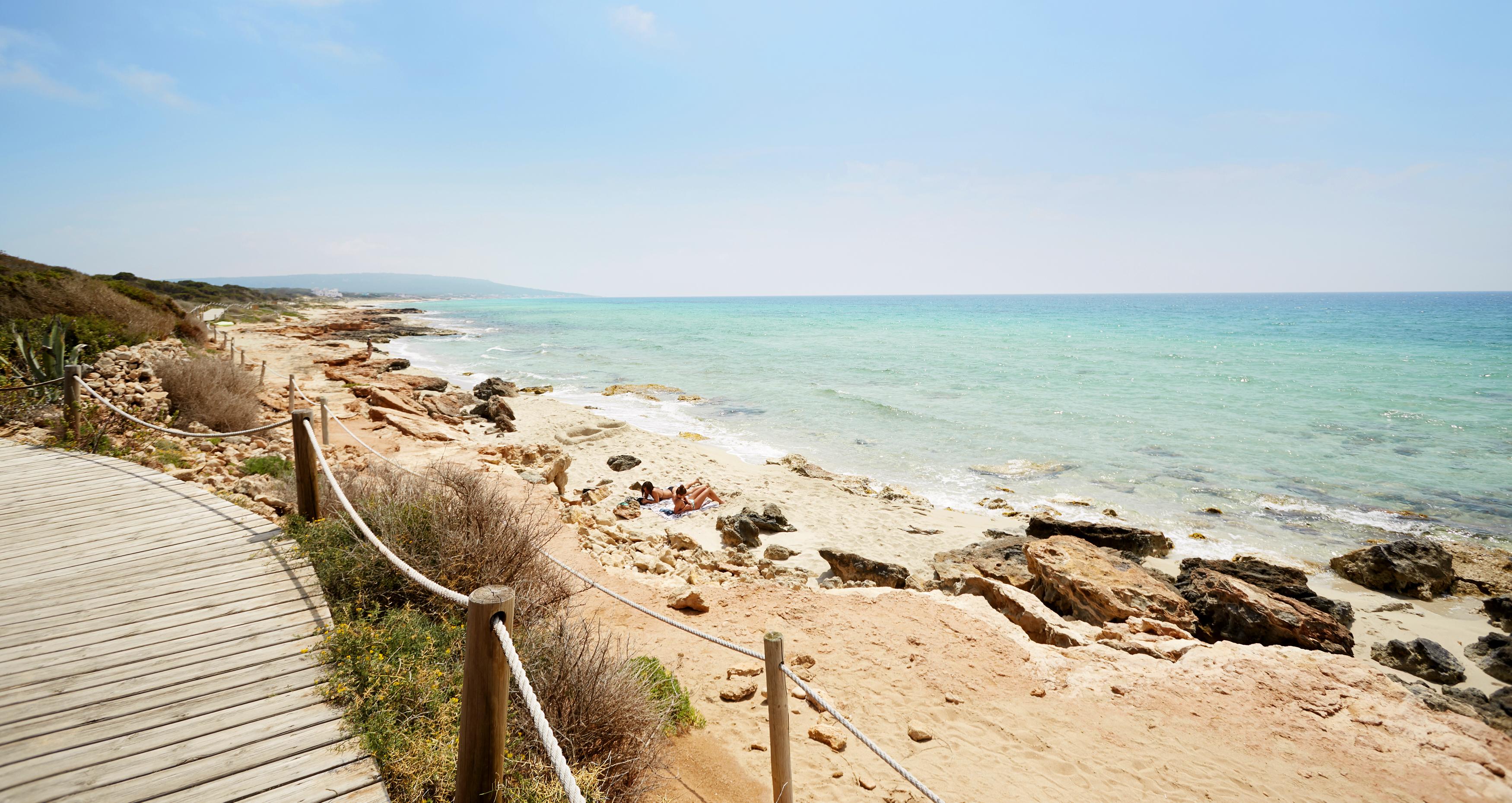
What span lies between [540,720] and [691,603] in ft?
14.6

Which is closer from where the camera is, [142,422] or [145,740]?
[145,740]

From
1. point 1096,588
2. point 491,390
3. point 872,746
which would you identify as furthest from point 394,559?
point 491,390

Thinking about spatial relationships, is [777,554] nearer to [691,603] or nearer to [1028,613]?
[691,603]

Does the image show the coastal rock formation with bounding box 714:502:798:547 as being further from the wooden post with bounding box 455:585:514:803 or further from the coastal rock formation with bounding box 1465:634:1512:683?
the coastal rock formation with bounding box 1465:634:1512:683

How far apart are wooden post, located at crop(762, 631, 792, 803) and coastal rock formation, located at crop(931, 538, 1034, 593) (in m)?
5.17

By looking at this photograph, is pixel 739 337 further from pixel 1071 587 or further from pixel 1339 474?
A: pixel 1071 587

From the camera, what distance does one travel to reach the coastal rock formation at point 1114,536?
1008cm

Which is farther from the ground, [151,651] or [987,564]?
[151,651]

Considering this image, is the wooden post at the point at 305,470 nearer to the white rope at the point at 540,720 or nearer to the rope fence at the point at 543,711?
the rope fence at the point at 543,711

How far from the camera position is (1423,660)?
686cm

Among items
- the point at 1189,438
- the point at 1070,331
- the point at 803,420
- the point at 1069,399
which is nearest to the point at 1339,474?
the point at 1189,438

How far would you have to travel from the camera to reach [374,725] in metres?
3.32

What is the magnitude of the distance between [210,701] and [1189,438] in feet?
68.8

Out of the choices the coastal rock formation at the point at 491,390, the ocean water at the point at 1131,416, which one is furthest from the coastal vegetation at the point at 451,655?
the coastal rock formation at the point at 491,390
